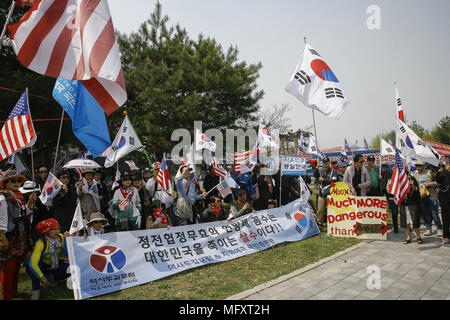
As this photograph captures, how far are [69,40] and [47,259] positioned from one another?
3351 mm

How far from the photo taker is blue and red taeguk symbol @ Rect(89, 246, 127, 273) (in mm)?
4586

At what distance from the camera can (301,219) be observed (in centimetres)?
803

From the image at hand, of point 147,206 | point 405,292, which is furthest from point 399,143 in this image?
point 147,206

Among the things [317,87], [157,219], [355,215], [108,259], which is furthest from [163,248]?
[317,87]

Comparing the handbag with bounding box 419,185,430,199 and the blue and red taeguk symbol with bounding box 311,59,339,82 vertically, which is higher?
the blue and red taeguk symbol with bounding box 311,59,339,82

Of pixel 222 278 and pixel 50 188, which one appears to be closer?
pixel 222 278

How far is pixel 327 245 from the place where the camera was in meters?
6.94

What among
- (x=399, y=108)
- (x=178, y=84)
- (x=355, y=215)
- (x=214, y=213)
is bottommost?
(x=355, y=215)

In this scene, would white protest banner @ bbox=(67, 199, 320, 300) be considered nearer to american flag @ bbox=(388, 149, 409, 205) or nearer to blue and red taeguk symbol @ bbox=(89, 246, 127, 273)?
blue and red taeguk symbol @ bbox=(89, 246, 127, 273)

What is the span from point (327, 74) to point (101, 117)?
540 centimetres

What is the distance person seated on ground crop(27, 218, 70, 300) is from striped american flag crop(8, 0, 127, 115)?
7.85 feet

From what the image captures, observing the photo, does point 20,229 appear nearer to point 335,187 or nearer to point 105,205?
point 105,205

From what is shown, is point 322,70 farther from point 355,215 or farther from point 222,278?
point 222,278

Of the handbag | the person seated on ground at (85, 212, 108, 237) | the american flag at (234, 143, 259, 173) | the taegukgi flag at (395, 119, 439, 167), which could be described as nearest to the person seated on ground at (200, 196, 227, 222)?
the american flag at (234, 143, 259, 173)
